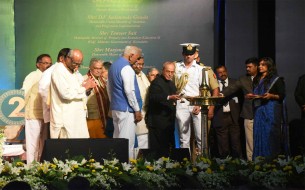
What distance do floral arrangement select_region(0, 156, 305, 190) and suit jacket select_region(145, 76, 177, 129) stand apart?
422 centimetres

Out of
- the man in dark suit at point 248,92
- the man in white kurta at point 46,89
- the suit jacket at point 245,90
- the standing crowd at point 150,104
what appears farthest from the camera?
the suit jacket at point 245,90

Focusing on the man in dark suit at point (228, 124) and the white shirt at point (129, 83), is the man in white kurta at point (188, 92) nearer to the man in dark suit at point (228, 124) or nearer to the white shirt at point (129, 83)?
the man in dark suit at point (228, 124)

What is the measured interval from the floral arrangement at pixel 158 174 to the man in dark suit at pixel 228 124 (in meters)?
5.15

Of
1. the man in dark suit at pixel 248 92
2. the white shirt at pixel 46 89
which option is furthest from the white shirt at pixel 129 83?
the man in dark suit at pixel 248 92

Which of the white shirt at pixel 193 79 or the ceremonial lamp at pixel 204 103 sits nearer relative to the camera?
the ceremonial lamp at pixel 204 103

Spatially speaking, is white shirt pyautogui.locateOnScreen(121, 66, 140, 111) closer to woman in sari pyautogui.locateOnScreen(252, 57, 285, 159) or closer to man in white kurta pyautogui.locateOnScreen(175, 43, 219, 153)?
man in white kurta pyautogui.locateOnScreen(175, 43, 219, 153)

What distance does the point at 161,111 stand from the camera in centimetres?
1020

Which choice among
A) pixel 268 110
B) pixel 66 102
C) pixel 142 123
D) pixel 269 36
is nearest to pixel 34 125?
pixel 66 102

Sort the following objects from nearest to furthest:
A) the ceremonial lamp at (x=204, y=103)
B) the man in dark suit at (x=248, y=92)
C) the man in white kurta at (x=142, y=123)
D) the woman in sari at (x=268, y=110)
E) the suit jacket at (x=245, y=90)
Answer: the ceremonial lamp at (x=204, y=103), the woman in sari at (x=268, y=110), the man in white kurta at (x=142, y=123), the man in dark suit at (x=248, y=92), the suit jacket at (x=245, y=90)

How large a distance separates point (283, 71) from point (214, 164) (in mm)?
6020

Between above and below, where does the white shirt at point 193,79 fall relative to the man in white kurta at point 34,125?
above

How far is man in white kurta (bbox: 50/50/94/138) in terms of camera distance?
8.84 metres

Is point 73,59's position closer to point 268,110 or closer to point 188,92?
point 188,92

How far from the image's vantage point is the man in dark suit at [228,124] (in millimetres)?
11078
